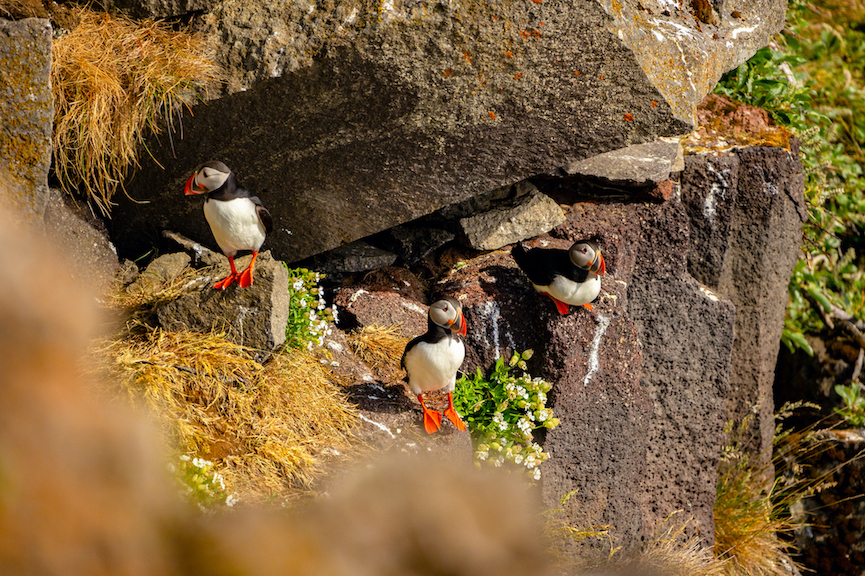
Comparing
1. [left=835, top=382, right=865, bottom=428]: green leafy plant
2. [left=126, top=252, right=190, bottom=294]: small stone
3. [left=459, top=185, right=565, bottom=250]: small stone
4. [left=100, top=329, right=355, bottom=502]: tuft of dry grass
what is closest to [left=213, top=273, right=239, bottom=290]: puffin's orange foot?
[left=100, top=329, right=355, bottom=502]: tuft of dry grass

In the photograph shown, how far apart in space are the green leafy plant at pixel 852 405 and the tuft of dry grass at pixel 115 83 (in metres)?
5.66

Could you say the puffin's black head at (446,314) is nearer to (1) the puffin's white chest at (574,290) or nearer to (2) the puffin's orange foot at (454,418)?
A: (2) the puffin's orange foot at (454,418)

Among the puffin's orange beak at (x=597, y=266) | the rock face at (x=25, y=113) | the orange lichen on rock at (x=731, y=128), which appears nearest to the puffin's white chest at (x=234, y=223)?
the rock face at (x=25, y=113)

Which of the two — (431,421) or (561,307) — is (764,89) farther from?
(431,421)

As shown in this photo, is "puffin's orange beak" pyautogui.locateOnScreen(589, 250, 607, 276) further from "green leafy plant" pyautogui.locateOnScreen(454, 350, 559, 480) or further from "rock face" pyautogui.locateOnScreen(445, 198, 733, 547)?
"green leafy plant" pyautogui.locateOnScreen(454, 350, 559, 480)

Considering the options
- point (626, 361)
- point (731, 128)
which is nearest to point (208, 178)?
point (626, 361)

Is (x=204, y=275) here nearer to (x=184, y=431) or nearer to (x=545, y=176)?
(x=184, y=431)

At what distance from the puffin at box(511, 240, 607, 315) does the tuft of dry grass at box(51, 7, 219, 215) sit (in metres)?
2.20

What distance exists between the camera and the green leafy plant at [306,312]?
4004 millimetres

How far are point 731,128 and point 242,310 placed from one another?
4.11 meters

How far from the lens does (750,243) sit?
17.4 ft

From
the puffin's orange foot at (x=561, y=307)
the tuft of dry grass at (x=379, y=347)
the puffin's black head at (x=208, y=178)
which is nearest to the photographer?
the puffin's black head at (x=208, y=178)

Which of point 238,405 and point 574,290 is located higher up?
point 574,290

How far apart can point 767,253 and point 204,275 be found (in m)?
4.30
